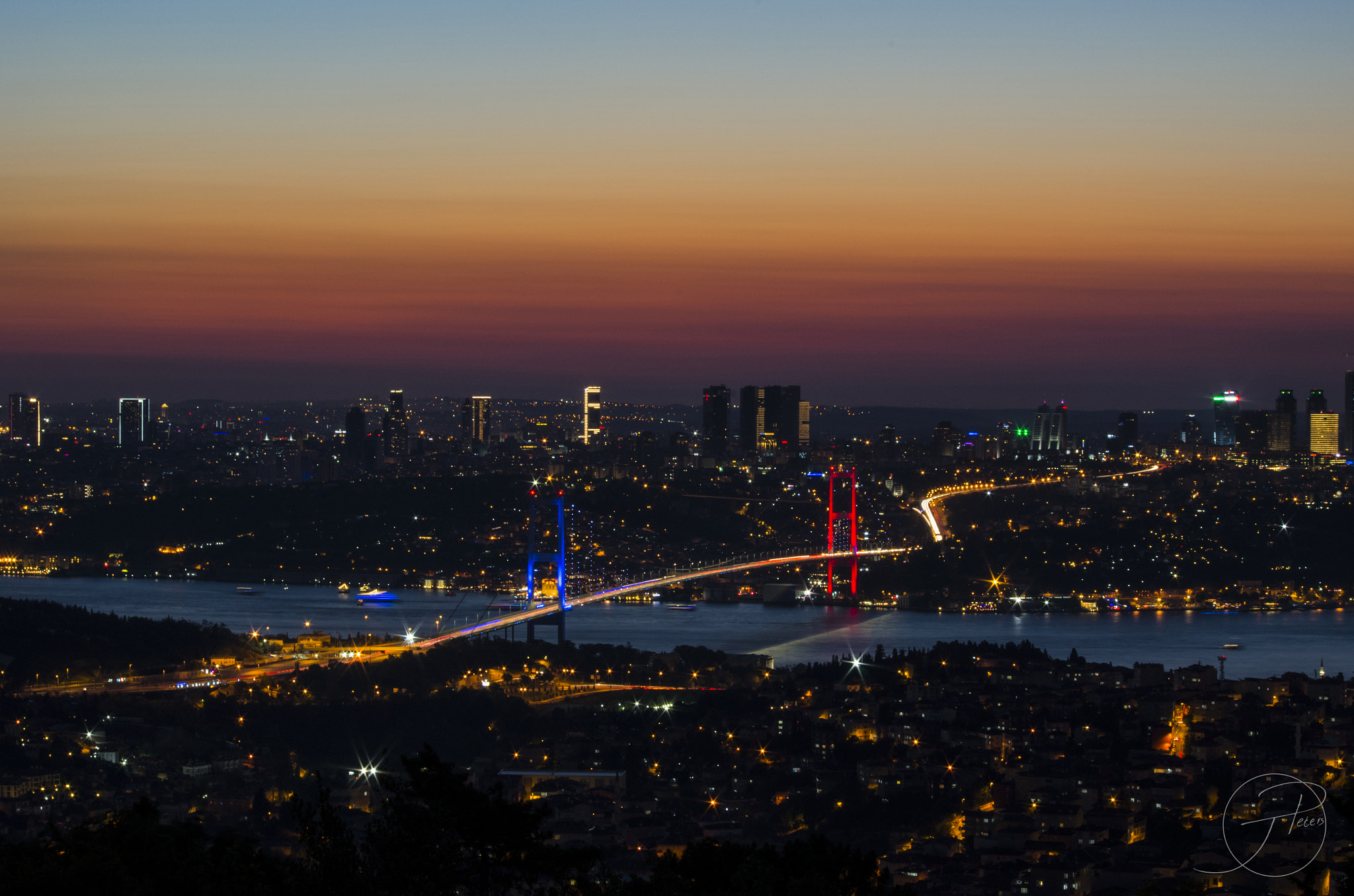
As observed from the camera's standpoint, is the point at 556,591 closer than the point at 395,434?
Yes

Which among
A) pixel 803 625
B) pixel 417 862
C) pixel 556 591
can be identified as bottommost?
pixel 803 625

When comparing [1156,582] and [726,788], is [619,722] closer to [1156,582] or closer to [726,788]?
[726,788]

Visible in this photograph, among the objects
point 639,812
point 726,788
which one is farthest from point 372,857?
point 726,788

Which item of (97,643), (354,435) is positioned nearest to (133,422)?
(354,435)

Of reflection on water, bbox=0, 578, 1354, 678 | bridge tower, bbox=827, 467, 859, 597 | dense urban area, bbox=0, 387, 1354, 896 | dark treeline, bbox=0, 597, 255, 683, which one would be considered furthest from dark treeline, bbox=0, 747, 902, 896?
bridge tower, bbox=827, 467, 859, 597

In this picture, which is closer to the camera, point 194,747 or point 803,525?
point 194,747

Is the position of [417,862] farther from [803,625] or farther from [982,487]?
[982,487]

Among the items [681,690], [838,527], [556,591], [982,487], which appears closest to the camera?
[681,690]

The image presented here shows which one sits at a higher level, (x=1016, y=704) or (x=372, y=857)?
(x=372, y=857)
